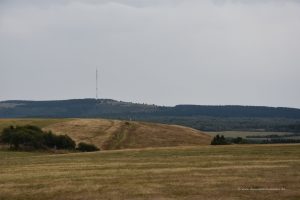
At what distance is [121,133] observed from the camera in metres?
122

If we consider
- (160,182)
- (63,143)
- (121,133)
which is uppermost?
(121,133)

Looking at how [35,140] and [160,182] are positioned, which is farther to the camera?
[35,140]

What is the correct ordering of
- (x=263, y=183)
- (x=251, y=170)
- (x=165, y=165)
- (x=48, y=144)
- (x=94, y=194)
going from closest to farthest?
(x=94, y=194), (x=263, y=183), (x=251, y=170), (x=165, y=165), (x=48, y=144)

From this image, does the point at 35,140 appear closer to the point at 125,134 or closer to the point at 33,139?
the point at 33,139

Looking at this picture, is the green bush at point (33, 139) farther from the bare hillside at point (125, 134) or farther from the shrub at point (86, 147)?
the bare hillside at point (125, 134)

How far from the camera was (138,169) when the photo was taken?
3797 centimetres

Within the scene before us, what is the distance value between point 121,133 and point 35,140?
29.1 m

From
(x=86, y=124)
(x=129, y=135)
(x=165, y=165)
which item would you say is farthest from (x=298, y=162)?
(x=86, y=124)

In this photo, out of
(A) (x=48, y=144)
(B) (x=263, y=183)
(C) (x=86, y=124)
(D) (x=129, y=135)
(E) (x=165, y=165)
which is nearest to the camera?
(B) (x=263, y=183)

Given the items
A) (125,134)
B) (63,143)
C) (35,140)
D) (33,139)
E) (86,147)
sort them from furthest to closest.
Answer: (125,134) → (63,143) → (86,147) → (35,140) → (33,139)

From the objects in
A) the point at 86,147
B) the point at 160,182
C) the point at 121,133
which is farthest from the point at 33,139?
the point at 160,182

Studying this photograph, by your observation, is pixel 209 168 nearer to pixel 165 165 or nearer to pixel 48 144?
pixel 165 165

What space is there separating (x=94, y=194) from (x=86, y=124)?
103 m

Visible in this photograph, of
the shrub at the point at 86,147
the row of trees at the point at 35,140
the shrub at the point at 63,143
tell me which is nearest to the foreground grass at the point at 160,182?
the row of trees at the point at 35,140
